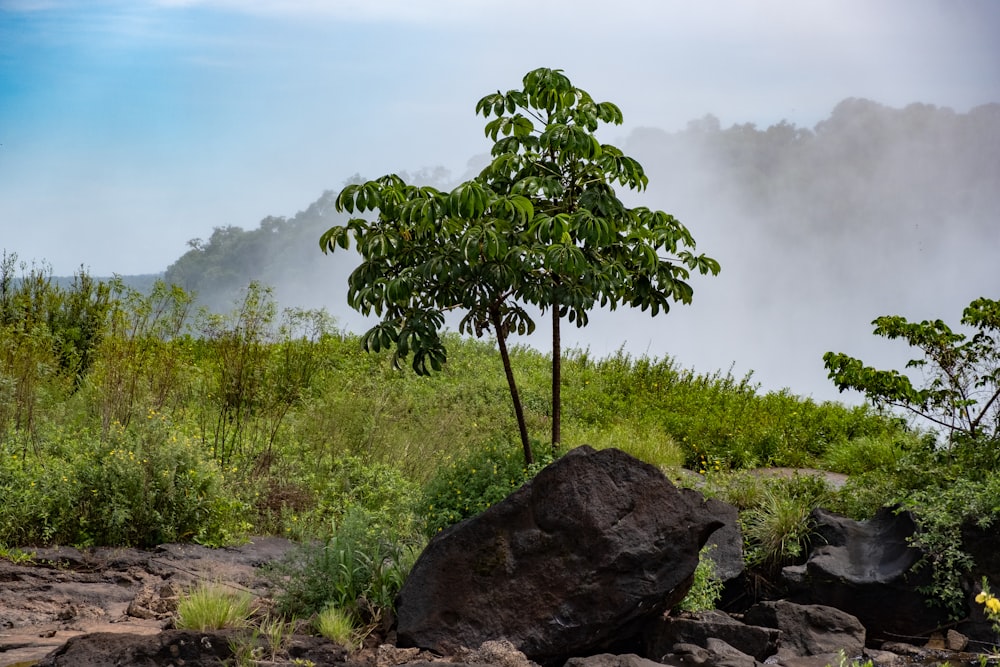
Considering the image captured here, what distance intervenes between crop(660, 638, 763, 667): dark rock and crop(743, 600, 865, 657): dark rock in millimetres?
638

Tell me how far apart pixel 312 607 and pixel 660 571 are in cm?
204

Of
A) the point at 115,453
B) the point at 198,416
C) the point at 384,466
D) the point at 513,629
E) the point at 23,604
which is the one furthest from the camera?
the point at 198,416

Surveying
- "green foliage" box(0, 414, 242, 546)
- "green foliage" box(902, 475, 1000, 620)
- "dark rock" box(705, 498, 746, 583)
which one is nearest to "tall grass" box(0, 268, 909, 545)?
"green foliage" box(0, 414, 242, 546)

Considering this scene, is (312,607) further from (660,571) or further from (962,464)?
(962,464)

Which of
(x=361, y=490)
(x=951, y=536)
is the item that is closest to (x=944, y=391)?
(x=951, y=536)

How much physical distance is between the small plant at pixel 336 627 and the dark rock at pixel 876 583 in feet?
10.8

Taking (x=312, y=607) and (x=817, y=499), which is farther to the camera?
(x=817, y=499)

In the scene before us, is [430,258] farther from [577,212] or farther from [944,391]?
[944,391]

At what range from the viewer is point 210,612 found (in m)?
5.14

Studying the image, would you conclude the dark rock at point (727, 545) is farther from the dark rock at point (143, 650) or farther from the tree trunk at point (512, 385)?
the dark rock at point (143, 650)

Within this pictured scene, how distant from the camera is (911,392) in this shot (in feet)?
26.5

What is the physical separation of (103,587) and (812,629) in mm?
4687

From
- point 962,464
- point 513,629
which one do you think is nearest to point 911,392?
point 962,464

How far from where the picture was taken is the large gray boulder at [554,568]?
17.4 ft
